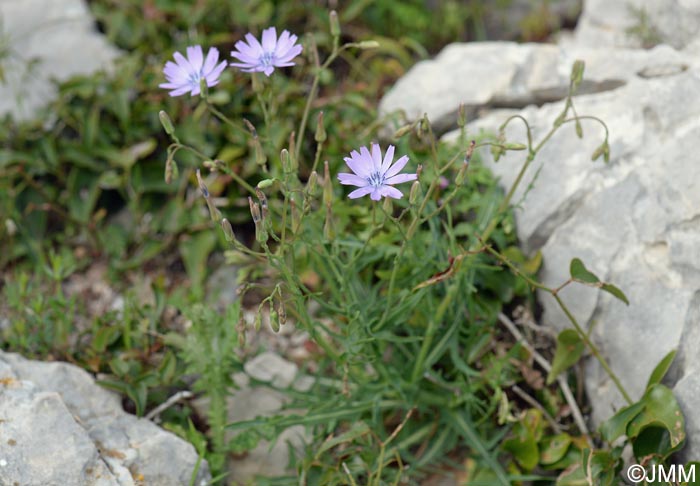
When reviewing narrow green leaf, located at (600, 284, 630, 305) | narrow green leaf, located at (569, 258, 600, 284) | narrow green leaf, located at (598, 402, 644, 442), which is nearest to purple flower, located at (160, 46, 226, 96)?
narrow green leaf, located at (569, 258, 600, 284)

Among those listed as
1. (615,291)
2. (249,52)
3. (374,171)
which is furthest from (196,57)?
(615,291)

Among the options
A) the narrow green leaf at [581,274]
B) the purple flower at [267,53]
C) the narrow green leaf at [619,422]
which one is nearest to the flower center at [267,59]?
the purple flower at [267,53]

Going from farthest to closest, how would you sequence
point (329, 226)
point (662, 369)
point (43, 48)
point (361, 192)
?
point (43, 48)
point (662, 369)
point (329, 226)
point (361, 192)

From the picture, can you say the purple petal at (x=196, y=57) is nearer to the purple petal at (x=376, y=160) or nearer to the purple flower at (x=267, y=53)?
the purple flower at (x=267, y=53)

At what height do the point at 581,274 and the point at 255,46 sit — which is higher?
the point at 255,46

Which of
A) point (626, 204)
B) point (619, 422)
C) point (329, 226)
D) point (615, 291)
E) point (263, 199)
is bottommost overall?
point (619, 422)

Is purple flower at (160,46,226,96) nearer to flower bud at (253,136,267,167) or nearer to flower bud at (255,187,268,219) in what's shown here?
flower bud at (253,136,267,167)

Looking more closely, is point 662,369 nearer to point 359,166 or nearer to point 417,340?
point 417,340

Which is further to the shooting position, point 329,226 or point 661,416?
point 661,416

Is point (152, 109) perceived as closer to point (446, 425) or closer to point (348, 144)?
point (348, 144)
